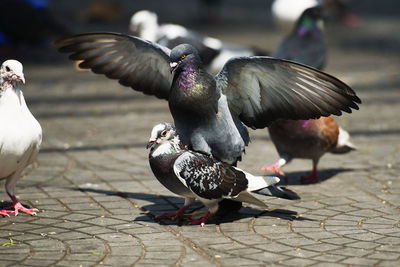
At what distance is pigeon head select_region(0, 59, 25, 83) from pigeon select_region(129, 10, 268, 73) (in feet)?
12.0

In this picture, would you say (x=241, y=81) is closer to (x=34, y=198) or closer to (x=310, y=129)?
(x=310, y=129)

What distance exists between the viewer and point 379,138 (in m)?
7.37

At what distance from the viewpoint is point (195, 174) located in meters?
4.49

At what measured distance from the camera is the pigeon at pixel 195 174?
450 centimetres

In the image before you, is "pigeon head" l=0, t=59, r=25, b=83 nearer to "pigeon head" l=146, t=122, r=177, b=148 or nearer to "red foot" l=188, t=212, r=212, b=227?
"pigeon head" l=146, t=122, r=177, b=148

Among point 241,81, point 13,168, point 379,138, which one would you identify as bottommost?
point 13,168

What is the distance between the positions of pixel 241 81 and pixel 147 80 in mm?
950

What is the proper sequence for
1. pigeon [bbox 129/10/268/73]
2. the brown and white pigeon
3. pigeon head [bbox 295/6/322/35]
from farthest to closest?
pigeon [bbox 129/10/268/73] → pigeon head [bbox 295/6/322/35] → the brown and white pigeon

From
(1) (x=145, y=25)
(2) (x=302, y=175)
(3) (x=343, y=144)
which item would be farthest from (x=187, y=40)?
(3) (x=343, y=144)

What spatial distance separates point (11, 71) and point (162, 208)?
5.24 ft

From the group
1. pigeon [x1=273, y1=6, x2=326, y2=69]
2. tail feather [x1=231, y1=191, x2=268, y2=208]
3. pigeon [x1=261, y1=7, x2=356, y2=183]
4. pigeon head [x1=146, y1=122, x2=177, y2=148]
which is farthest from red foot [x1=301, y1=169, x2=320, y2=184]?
pigeon [x1=273, y1=6, x2=326, y2=69]

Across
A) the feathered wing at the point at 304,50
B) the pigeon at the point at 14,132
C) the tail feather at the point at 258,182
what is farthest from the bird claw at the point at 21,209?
the feathered wing at the point at 304,50

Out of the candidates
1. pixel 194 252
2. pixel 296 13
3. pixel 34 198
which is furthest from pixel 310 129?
pixel 296 13

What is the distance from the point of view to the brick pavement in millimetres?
4195
